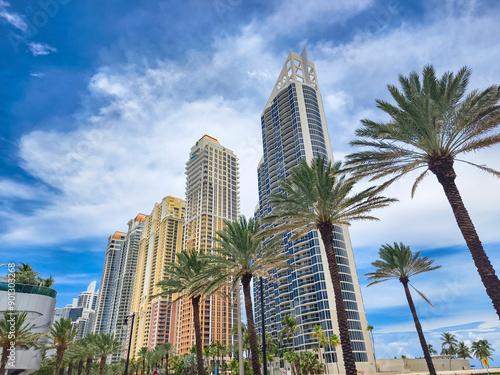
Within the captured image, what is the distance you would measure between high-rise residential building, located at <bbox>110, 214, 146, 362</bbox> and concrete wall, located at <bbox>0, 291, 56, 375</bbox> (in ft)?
412

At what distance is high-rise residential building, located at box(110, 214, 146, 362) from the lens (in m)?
163

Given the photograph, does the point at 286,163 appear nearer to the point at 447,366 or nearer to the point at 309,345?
the point at 309,345

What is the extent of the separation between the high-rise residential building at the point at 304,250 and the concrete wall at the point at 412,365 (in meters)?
3.24

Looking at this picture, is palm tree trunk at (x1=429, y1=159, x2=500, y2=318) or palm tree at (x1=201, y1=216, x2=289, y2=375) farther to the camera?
palm tree at (x1=201, y1=216, x2=289, y2=375)

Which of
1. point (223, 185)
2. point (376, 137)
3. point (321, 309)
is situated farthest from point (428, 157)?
point (223, 185)

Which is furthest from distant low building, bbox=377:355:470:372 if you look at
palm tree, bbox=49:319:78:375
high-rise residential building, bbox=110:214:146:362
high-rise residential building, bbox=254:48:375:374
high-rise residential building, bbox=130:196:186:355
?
high-rise residential building, bbox=110:214:146:362

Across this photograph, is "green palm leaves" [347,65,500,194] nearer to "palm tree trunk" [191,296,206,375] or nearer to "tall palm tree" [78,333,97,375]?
"palm tree trunk" [191,296,206,375]

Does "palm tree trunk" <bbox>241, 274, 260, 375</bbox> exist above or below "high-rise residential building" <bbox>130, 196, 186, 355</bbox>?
below

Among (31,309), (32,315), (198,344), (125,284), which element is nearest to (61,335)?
(32,315)

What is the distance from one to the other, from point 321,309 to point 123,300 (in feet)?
439

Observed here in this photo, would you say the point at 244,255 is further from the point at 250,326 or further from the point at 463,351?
the point at 463,351

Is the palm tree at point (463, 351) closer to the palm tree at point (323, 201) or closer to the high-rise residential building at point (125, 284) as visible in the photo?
the palm tree at point (323, 201)

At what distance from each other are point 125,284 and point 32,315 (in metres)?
145

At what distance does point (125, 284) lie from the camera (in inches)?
6978
